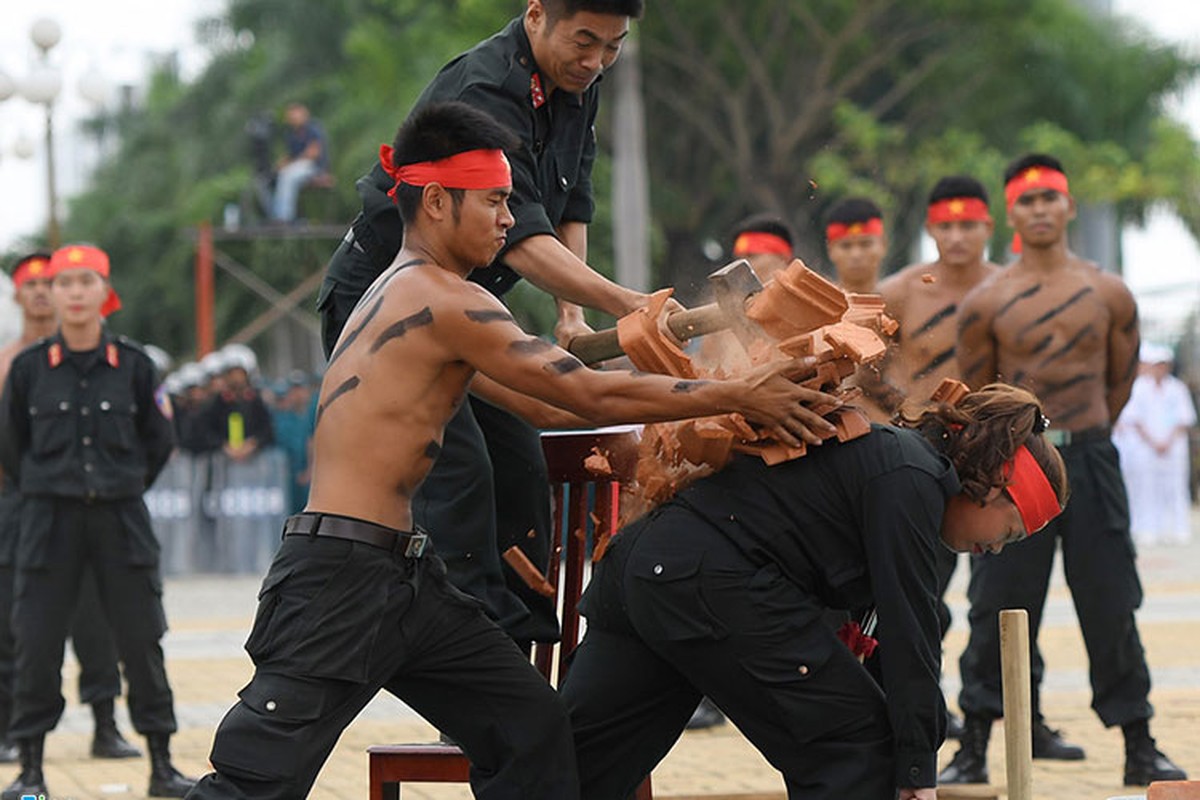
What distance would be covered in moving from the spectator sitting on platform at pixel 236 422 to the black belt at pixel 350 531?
15.5 metres

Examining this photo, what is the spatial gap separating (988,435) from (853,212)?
4.79 metres

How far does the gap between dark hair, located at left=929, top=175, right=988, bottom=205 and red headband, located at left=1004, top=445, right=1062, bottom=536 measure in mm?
4468

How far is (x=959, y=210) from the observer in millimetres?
9430

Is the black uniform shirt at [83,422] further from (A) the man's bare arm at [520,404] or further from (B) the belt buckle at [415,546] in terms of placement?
(B) the belt buckle at [415,546]

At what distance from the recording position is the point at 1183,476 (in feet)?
76.0

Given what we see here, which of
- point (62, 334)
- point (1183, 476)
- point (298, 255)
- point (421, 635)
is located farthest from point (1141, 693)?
point (298, 255)

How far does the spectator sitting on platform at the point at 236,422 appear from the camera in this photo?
20328 mm

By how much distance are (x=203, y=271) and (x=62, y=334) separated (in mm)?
29018

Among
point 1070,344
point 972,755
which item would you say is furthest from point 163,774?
point 1070,344

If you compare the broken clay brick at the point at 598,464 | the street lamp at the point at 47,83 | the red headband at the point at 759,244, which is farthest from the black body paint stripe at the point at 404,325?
the street lamp at the point at 47,83

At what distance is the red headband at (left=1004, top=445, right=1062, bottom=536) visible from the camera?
5129 mm

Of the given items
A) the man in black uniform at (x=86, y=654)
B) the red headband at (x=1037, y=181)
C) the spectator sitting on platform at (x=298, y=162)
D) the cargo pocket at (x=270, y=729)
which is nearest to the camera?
the cargo pocket at (x=270, y=729)

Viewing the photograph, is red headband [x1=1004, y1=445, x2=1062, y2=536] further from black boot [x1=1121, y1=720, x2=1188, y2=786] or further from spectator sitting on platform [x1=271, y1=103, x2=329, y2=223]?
spectator sitting on platform [x1=271, y1=103, x2=329, y2=223]

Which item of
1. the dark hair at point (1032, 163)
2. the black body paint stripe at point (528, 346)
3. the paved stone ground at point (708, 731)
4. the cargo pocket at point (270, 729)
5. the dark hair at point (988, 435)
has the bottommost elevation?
the paved stone ground at point (708, 731)
